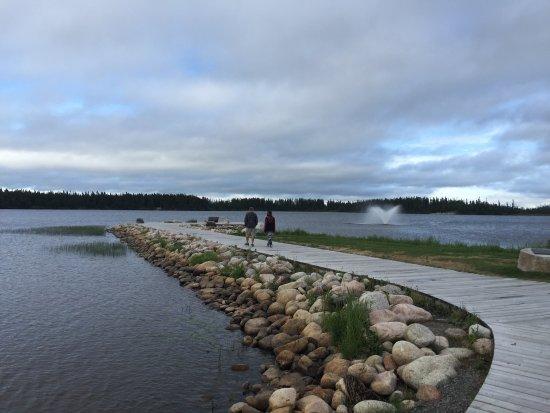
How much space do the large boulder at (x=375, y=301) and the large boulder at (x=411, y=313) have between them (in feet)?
0.90

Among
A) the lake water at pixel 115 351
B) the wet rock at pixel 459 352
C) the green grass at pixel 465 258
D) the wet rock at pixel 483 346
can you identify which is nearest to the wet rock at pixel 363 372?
the wet rock at pixel 459 352

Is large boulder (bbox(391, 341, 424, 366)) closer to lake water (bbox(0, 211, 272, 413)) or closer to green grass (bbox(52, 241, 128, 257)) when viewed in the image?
lake water (bbox(0, 211, 272, 413))

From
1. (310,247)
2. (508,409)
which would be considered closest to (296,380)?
(508,409)

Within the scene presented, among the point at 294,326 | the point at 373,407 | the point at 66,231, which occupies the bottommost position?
the point at 66,231

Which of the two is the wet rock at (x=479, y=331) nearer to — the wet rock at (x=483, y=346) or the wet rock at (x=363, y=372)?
the wet rock at (x=483, y=346)

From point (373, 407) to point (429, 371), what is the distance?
42.0 inches

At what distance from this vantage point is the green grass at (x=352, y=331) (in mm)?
7836

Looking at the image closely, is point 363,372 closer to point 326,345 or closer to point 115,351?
point 326,345

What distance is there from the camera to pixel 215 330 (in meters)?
11.7

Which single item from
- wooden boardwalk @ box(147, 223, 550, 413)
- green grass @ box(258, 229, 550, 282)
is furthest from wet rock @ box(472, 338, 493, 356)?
green grass @ box(258, 229, 550, 282)

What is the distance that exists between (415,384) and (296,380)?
2.07 meters

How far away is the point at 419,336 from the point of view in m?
7.49

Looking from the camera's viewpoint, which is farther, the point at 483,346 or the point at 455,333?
the point at 455,333

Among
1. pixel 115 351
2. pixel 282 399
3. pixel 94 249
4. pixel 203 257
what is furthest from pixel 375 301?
pixel 94 249
